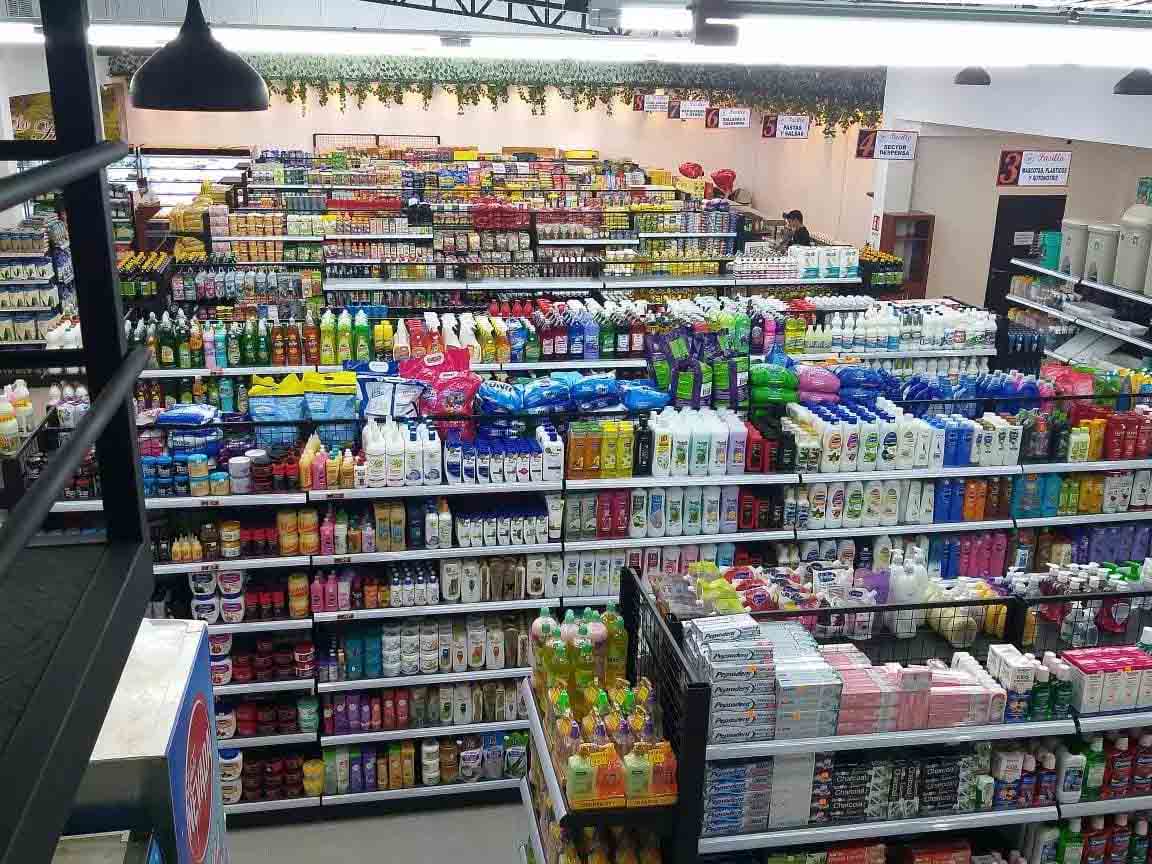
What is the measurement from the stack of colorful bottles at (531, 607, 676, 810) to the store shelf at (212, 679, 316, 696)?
1.74 meters

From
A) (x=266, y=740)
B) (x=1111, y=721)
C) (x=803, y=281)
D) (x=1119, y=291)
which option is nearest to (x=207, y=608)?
(x=266, y=740)

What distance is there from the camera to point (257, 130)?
66.9 ft

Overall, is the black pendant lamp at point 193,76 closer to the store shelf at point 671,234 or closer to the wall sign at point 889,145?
Result: the store shelf at point 671,234

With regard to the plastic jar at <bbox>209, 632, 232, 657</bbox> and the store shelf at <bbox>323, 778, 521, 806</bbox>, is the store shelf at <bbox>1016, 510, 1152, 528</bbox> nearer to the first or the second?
the store shelf at <bbox>323, 778, 521, 806</bbox>

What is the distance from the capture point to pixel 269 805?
5625 millimetres

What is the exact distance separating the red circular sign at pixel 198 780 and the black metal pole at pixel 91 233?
1.88ft

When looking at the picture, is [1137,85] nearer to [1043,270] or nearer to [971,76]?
[971,76]

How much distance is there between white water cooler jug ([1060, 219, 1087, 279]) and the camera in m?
11.0

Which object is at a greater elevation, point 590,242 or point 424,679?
point 590,242

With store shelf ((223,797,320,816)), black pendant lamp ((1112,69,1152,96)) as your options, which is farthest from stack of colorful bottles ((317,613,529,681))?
black pendant lamp ((1112,69,1152,96))

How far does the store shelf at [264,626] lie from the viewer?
17.9ft

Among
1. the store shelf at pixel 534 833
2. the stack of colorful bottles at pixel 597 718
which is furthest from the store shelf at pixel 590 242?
the store shelf at pixel 534 833

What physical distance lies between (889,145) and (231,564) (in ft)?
34.3

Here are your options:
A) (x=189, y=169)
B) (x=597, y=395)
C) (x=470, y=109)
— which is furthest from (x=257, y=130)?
(x=597, y=395)
